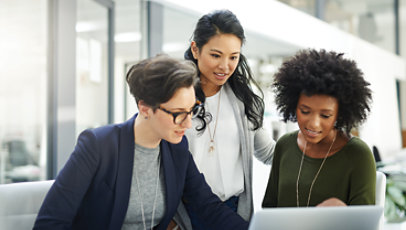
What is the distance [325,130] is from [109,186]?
734mm

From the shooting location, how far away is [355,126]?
1374 mm

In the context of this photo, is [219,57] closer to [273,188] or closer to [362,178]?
[273,188]

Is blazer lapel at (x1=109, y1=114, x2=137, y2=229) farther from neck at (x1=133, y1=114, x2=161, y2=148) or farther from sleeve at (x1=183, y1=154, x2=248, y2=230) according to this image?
sleeve at (x1=183, y1=154, x2=248, y2=230)

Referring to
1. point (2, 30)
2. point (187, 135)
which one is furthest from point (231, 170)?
point (2, 30)

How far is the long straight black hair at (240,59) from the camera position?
1601mm

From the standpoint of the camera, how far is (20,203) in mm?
1417

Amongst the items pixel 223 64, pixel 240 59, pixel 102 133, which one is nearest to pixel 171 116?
pixel 102 133

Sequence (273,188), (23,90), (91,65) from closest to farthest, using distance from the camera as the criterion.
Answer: (273,188), (23,90), (91,65)

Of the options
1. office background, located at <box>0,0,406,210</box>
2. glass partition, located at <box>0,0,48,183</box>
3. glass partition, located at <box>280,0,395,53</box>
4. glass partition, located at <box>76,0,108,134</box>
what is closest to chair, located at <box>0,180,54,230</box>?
office background, located at <box>0,0,406,210</box>

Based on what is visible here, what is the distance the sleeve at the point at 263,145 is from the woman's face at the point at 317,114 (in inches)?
19.8

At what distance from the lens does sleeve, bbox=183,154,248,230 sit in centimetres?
155

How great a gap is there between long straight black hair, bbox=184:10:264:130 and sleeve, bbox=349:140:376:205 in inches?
21.1

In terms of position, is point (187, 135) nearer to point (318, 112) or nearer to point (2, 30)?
point (318, 112)

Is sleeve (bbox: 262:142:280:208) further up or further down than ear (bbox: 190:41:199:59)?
further down
